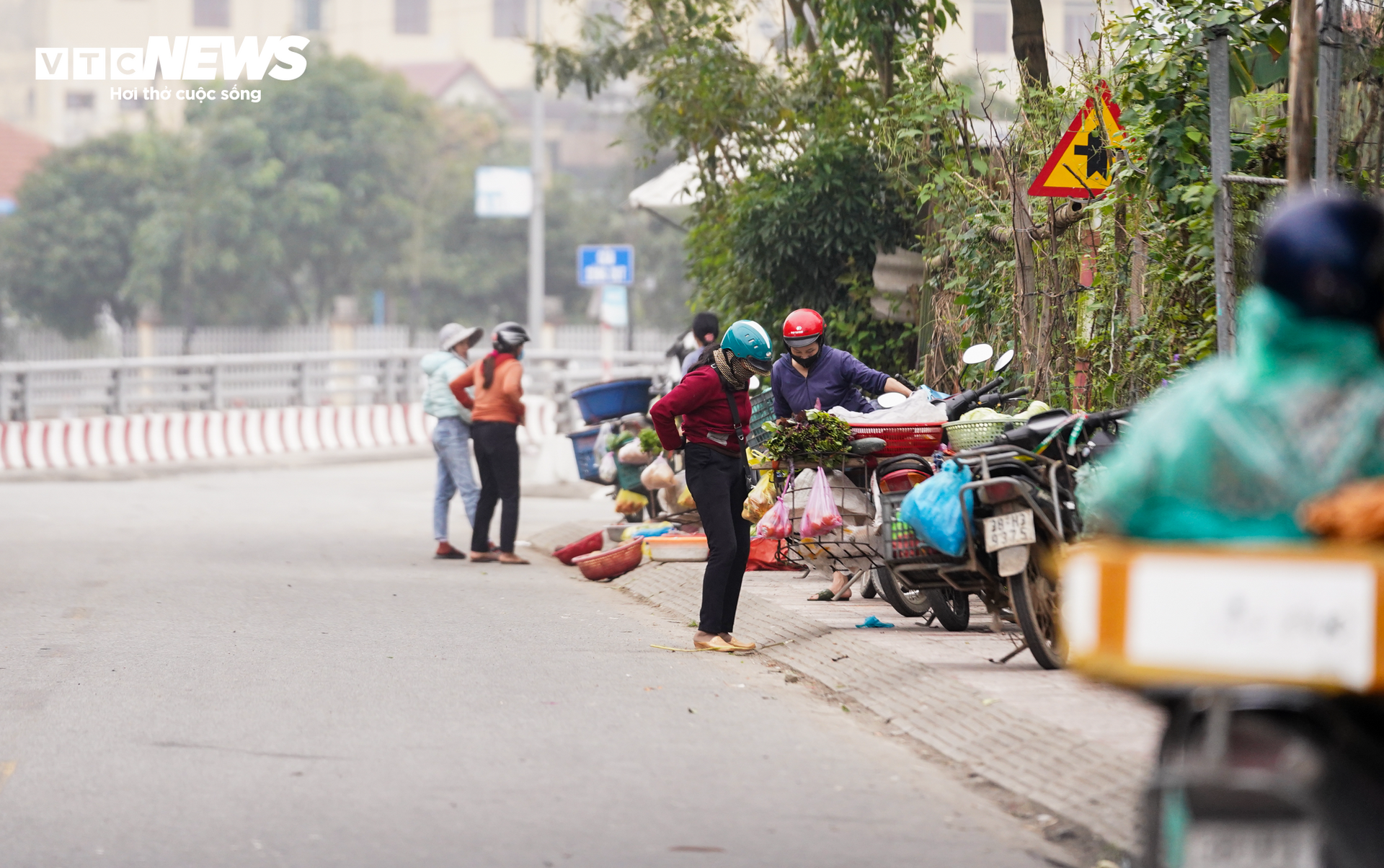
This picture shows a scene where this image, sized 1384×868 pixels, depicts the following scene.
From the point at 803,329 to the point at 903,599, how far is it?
1.87 metres

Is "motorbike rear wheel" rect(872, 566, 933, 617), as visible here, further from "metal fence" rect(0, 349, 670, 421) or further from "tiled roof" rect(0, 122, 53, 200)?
"tiled roof" rect(0, 122, 53, 200)

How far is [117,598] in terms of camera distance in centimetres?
1218

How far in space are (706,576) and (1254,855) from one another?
645cm

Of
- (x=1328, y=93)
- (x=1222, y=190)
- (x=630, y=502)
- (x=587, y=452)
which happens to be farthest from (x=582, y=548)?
(x=1328, y=93)

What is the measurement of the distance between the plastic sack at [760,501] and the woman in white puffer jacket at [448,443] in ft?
17.4

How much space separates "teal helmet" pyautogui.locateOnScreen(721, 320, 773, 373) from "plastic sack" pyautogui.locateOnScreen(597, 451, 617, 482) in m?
6.09

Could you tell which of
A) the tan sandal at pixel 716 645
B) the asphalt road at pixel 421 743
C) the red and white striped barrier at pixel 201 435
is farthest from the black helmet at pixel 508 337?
the red and white striped barrier at pixel 201 435

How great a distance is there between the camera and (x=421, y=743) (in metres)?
7.25

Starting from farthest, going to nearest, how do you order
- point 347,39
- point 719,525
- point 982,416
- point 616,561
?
point 347,39
point 616,561
point 719,525
point 982,416

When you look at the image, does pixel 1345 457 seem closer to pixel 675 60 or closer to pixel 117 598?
pixel 117 598

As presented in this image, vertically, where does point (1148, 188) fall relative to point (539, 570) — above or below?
above

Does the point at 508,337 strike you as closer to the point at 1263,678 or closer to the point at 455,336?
Answer: the point at 455,336

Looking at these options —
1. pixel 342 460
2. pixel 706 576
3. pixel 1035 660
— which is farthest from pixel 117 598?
pixel 342 460

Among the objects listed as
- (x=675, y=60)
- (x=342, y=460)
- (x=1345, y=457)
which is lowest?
(x=342, y=460)
